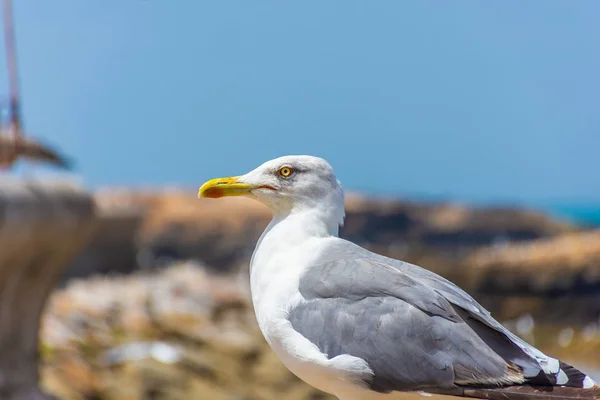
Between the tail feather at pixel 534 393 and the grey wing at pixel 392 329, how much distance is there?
0.07ft

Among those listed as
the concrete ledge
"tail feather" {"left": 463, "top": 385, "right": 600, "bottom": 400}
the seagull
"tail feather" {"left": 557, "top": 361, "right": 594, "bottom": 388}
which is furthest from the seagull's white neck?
the concrete ledge

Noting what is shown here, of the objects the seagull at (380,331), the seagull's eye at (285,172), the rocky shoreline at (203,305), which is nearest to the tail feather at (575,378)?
the seagull at (380,331)

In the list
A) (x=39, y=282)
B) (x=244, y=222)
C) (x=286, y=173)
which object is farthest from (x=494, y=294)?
(x=286, y=173)

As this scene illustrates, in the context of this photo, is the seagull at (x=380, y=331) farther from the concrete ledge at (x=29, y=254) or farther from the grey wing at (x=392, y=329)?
the concrete ledge at (x=29, y=254)

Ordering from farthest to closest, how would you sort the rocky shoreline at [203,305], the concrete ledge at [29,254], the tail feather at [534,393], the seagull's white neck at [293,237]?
the rocky shoreline at [203,305], the concrete ledge at [29,254], the seagull's white neck at [293,237], the tail feather at [534,393]

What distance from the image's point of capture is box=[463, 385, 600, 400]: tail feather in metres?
1.83

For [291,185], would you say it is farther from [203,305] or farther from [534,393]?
[203,305]

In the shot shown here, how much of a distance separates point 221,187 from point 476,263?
7.83 meters

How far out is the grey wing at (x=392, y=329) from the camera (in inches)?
75.0

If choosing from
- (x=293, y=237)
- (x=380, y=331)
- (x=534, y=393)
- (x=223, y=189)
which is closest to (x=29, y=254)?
(x=223, y=189)

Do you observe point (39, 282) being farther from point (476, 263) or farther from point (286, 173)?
point (476, 263)

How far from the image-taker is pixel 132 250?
13.2 metres

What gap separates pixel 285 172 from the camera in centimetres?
222

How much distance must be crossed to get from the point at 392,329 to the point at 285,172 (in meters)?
0.50
